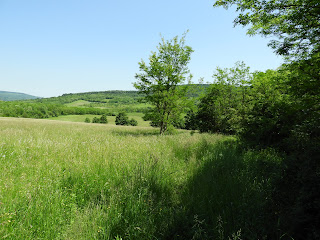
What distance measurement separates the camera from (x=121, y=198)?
304 centimetres

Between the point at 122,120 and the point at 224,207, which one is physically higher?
the point at 224,207

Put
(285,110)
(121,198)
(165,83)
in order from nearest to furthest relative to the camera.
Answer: (121,198), (285,110), (165,83)

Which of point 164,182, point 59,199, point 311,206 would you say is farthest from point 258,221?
point 59,199

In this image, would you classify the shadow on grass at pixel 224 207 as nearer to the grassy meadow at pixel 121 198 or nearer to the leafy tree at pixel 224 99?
the grassy meadow at pixel 121 198

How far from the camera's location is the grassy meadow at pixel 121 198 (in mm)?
2318

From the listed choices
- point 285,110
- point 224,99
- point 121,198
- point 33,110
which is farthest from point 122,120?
point 33,110

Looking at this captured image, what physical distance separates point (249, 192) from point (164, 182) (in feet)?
6.42

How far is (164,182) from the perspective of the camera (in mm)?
4027

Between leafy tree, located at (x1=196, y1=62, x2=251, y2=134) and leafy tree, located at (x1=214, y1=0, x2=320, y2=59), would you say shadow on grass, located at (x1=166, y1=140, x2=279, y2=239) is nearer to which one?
leafy tree, located at (x1=214, y1=0, x2=320, y2=59)

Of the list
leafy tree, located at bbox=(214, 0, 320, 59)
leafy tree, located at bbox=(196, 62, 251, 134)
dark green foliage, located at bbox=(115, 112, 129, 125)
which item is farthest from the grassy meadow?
dark green foliage, located at bbox=(115, 112, 129, 125)

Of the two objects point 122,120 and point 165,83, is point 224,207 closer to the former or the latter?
point 165,83

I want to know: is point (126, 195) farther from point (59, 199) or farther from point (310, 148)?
point (310, 148)

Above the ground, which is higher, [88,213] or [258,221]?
[88,213]

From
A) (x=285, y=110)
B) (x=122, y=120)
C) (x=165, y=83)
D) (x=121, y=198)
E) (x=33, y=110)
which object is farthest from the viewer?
(x=33, y=110)
